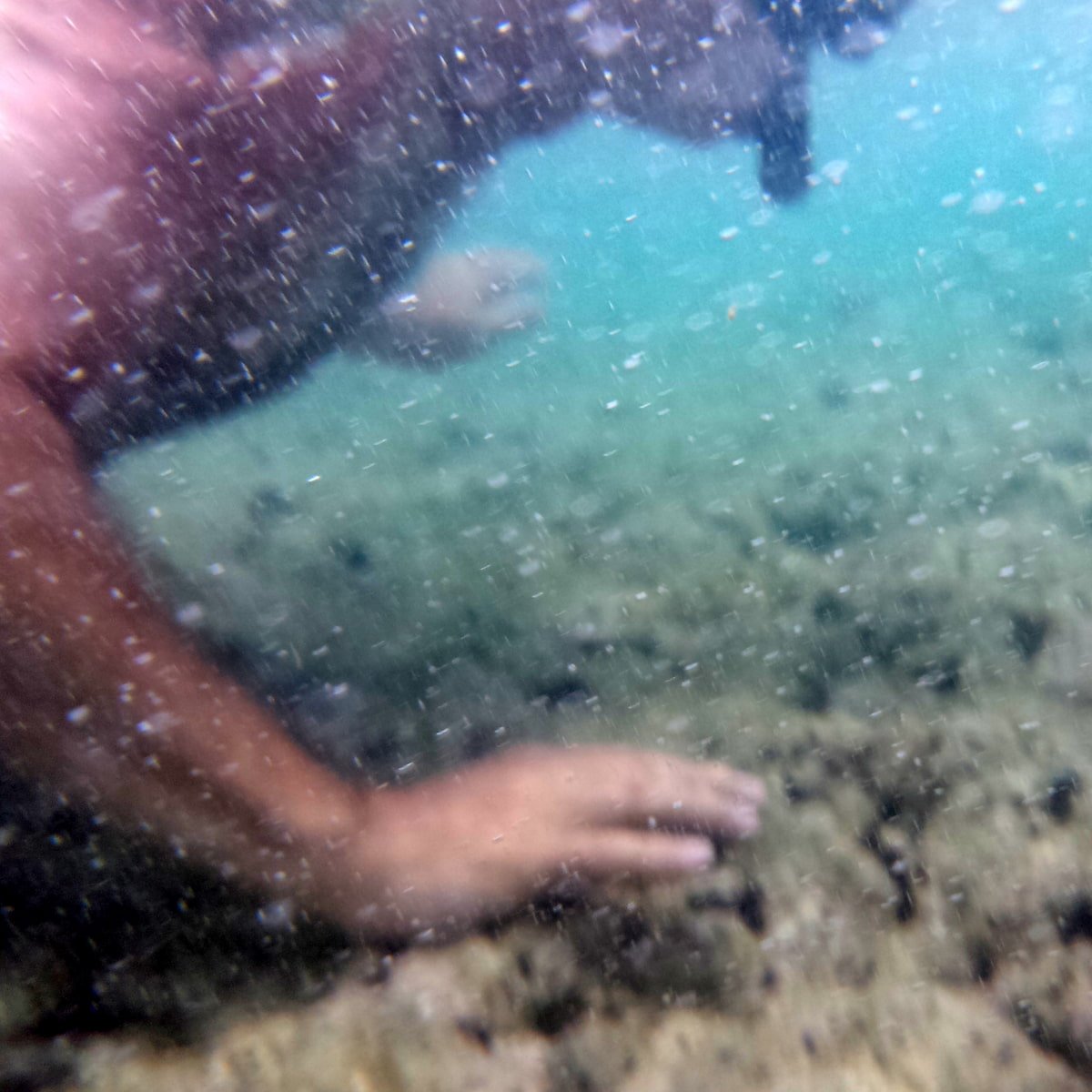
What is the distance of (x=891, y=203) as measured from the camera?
58.4 metres

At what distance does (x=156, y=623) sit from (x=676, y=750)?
206 cm

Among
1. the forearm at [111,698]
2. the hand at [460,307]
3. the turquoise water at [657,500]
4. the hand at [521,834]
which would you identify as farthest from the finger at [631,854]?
the hand at [460,307]

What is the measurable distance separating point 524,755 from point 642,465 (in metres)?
4.95

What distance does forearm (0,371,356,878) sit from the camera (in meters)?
1.79

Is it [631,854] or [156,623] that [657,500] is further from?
[156,623]

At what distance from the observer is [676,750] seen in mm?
2973

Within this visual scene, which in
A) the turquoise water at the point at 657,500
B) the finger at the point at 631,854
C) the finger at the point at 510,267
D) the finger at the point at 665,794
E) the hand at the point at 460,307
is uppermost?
the finger at the point at 510,267

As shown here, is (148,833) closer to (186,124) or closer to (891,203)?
(186,124)

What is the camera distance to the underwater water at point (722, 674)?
1932 millimetres

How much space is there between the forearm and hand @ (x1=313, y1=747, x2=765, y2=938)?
19 centimetres

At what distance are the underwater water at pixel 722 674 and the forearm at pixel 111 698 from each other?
0.44 m

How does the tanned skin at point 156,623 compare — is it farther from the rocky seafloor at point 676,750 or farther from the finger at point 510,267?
the finger at point 510,267

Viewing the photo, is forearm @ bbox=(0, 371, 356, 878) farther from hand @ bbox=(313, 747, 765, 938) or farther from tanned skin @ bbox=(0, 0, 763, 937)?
hand @ bbox=(313, 747, 765, 938)

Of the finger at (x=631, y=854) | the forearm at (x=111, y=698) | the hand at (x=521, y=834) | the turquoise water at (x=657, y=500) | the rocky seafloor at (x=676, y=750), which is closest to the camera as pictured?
the forearm at (x=111, y=698)
